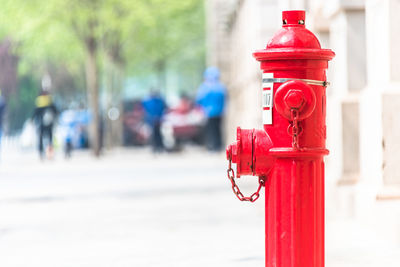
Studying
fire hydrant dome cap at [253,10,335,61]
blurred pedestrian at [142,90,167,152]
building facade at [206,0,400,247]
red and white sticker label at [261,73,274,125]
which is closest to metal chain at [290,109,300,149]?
red and white sticker label at [261,73,274,125]

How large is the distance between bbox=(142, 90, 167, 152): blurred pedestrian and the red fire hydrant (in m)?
21.0

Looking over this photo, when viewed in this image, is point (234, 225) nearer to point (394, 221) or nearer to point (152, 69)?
point (394, 221)

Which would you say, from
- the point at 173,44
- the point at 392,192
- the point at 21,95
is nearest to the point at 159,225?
the point at 392,192

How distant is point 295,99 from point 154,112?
21.4 metres

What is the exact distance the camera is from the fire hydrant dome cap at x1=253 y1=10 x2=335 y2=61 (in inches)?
169

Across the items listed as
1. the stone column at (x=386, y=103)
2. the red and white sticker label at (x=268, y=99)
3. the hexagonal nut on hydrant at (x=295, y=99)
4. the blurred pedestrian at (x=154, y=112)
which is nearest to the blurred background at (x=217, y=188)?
the stone column at (x=386, y=103)

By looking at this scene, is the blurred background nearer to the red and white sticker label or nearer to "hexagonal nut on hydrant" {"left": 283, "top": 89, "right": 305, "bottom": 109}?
the red and white sticker label

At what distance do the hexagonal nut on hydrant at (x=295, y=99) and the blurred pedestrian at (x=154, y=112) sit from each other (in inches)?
830

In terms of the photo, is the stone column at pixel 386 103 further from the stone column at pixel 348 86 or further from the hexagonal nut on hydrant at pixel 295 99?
the hexagonal nut on hydrant at pixel 295 99

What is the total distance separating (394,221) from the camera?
271 inches

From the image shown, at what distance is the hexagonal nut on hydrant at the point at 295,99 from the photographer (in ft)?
13.9

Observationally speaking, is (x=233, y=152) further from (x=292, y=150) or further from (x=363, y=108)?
(x=363, y=108)

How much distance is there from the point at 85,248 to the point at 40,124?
1681 cm

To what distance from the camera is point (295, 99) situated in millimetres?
4230
